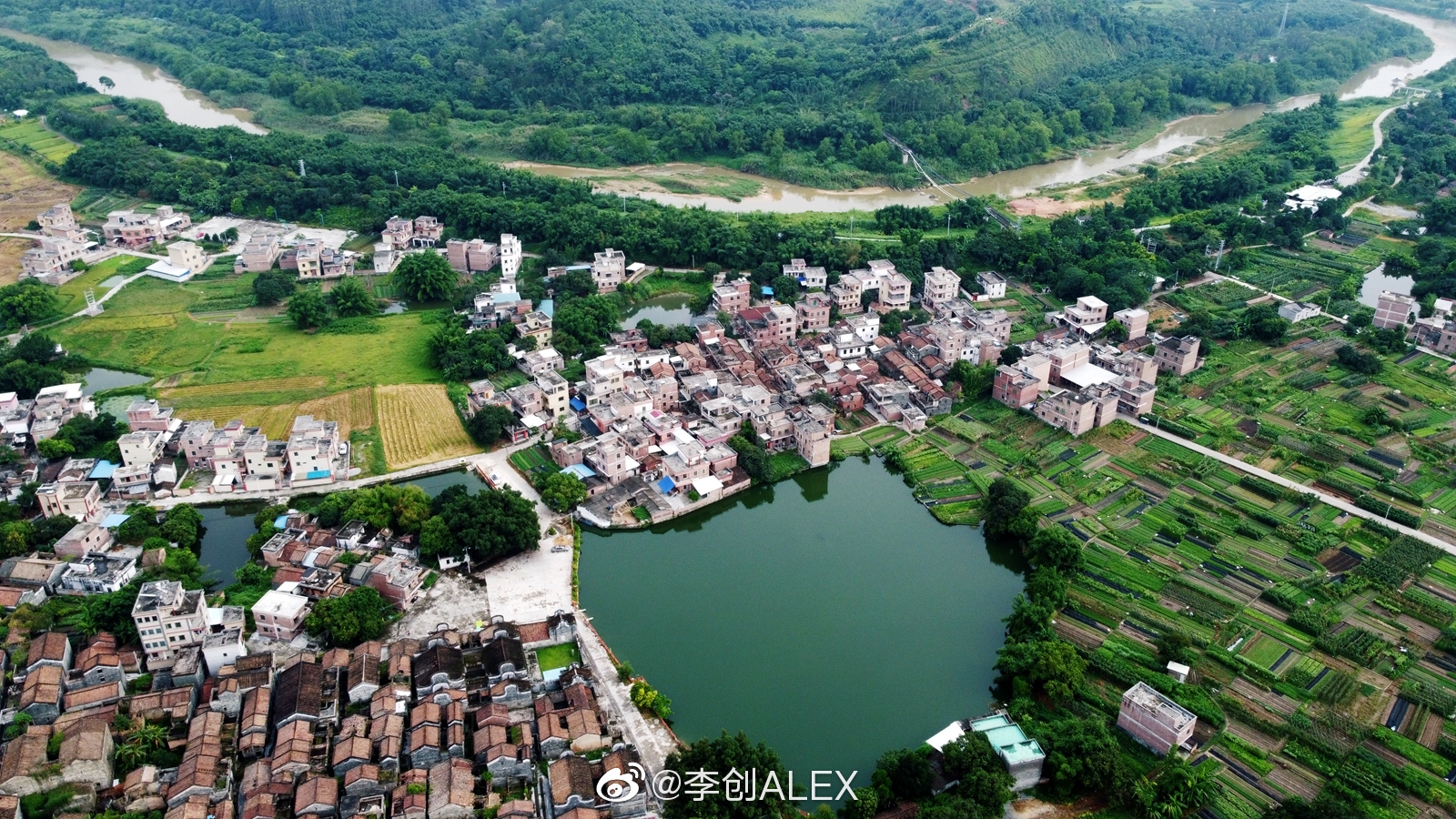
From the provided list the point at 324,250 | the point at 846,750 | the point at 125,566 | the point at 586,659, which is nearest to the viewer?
the point at 846,750

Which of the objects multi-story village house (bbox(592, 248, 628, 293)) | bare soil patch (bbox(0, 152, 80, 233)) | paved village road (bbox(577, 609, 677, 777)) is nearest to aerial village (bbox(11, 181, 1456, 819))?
paved village road (bbox(577, 609, 677, 777))

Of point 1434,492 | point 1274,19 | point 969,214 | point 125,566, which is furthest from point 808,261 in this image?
point 1274,19

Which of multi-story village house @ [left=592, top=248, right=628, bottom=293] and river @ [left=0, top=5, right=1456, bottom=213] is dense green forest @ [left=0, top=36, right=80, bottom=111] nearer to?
river @ [left=0, top=5, right=1456, bottom=213]

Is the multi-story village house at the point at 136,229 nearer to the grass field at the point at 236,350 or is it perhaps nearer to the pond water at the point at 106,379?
the grass field at the point at 236,350

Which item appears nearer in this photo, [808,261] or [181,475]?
[181,475]

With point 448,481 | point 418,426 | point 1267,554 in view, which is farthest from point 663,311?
point 1267,554

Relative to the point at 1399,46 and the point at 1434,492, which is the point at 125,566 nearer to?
the point at 1434,492

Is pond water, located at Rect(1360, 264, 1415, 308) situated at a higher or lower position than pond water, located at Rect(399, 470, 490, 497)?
higher
